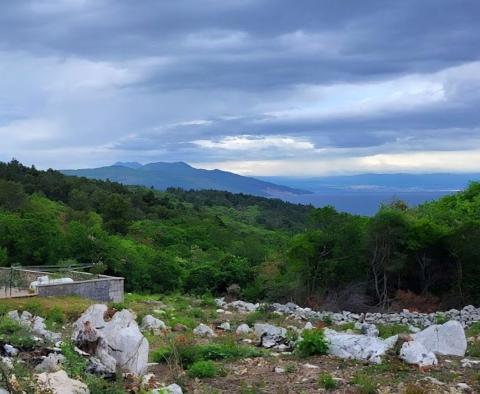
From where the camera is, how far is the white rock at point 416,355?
891cm

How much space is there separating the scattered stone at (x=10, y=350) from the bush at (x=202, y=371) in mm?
2208

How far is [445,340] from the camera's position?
1036 cm

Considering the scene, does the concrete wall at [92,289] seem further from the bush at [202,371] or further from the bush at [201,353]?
the bush at [202,371]

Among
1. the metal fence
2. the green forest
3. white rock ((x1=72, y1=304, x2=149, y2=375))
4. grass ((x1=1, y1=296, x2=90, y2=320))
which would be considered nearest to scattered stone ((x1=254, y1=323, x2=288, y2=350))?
white rock ((x1=72, y1=304, x2=149, y2=375))

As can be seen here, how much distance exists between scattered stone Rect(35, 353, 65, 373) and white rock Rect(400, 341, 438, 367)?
458 cm

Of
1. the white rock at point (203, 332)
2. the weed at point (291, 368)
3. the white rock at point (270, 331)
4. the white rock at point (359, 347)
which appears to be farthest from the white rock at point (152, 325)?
the weed at point (291, 368)

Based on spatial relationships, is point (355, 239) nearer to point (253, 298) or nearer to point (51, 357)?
point (253, 298)

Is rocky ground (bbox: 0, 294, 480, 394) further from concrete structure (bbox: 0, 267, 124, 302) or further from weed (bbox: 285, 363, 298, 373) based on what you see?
concrete structure (bbox: 0, 267, 124, 302)

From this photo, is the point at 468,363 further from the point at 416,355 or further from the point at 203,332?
the point at 203,332

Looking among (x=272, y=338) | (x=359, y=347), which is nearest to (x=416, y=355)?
(x=359, y=347)

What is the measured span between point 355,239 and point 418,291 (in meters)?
2.94

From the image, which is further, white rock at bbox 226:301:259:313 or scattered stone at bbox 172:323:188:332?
white rock at bbox 226:301:259:313

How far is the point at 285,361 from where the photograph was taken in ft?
31.1

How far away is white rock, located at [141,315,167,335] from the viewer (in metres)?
12.7
